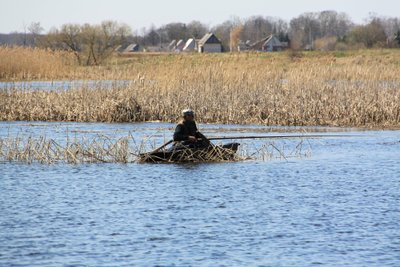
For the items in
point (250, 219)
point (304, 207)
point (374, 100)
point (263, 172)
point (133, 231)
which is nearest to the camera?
point (133, 231)

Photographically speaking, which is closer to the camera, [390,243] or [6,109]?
[390,243]

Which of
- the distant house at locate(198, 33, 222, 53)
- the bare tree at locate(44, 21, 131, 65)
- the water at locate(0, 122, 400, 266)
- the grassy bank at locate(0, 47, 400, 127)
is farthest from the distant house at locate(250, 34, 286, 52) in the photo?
the water at locate(0, 122, 400, 266)

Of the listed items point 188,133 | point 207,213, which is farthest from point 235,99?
point 207,213

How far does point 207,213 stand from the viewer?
14008mm

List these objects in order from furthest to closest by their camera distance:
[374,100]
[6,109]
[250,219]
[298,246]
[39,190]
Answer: [6,109]
[374,100]
[39,190]
[250,219]
[298,246]

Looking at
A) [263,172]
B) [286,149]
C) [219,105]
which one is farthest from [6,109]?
[263,172]

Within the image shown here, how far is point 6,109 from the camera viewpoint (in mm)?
28438

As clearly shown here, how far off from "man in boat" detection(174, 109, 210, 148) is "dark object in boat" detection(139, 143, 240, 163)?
6.5 inches

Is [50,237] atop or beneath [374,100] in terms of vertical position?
beneath

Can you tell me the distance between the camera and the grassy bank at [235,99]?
25.4 metres

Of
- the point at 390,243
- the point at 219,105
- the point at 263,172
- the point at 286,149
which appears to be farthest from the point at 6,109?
the point at 390,243

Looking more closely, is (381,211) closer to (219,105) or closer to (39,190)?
(39,190)

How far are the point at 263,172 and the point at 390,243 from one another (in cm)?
628

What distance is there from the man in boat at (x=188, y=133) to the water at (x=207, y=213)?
0.55m
